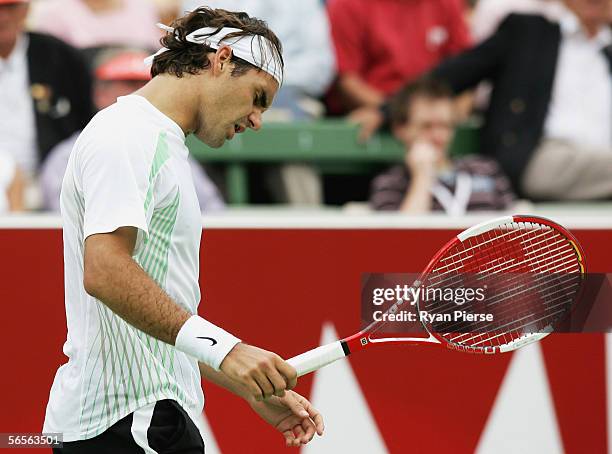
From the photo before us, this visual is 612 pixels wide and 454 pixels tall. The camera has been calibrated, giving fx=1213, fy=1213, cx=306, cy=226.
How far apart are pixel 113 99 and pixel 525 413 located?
260cm

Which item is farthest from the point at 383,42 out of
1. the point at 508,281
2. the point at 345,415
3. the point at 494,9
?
the point at 508,281

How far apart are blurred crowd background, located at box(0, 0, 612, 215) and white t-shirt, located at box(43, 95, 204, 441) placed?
252cm

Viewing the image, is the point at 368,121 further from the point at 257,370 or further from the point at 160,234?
the point at 257,370

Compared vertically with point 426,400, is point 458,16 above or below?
above

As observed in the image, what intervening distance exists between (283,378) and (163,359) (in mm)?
445

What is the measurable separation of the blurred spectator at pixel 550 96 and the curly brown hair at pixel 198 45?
115 inches

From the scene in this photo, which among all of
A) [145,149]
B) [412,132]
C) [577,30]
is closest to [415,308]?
[145,149]

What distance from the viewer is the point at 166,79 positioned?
118 inches

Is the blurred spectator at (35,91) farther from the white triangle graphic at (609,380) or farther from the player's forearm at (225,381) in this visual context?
the white triangle graphic at (609,380)

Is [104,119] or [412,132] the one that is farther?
[412,132]

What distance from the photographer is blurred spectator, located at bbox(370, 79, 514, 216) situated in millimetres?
5383

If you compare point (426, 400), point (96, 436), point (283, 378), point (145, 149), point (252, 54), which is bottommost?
point (426, 400)

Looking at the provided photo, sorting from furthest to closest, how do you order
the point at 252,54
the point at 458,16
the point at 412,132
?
the point at 458,16
the point at 412,132
the point at 252,54

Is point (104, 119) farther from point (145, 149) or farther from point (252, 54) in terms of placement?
point (252, 54)
